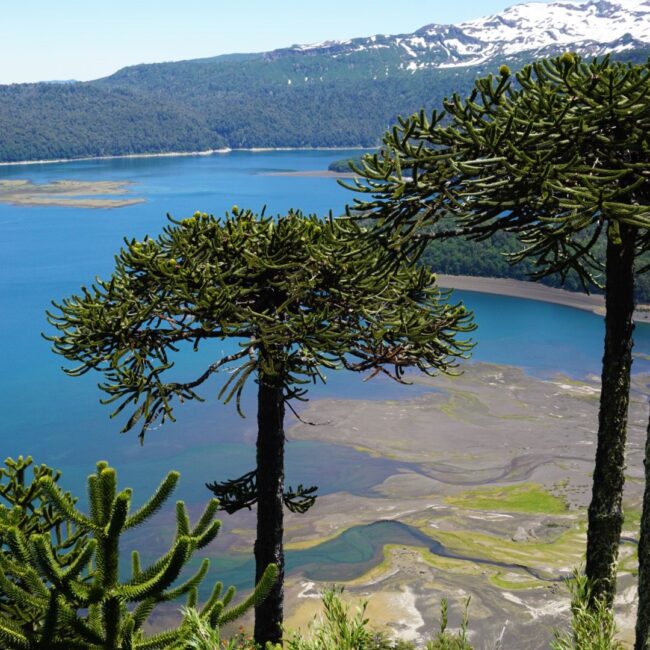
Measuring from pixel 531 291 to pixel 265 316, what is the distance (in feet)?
264

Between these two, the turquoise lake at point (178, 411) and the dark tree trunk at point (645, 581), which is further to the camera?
the turquoise lake at point (178, 411)

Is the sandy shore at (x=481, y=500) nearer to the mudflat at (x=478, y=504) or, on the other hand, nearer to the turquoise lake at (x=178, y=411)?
the mudflat at (x=478, y=504)

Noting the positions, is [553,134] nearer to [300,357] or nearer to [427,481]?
[300,357]

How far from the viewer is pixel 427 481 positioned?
42.3 meters

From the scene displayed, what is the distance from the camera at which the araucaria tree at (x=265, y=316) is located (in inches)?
647

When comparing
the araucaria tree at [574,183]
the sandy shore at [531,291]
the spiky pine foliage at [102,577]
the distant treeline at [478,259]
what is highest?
the araucaria tree at [574,183]

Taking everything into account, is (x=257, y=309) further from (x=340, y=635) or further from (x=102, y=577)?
(x=340, y=635)

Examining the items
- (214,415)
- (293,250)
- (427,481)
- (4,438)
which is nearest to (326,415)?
(214,415)

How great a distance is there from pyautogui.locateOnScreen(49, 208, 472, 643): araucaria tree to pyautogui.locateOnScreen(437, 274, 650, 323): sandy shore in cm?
6825

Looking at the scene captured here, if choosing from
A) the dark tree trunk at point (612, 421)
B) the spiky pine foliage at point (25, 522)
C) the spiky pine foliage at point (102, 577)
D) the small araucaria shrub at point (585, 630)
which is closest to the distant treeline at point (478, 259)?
the dark tree trunk at point (612, 421)

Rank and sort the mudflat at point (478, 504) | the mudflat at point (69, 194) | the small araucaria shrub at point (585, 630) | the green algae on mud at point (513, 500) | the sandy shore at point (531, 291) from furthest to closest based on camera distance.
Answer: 1. the mudflat at point (69, 194)
2. the sandy shore at point (531, 291)
3. the green algae on mud at point (513, 500)
4. the mudflat at point (478, 504)
5. the small araucaria shrub at point (585, 630)

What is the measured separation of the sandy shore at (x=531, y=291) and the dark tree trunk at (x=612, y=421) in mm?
74926

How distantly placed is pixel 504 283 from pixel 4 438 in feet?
201

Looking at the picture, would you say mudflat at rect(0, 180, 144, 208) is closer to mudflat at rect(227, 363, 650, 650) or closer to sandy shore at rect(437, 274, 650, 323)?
sandy shore at rect(437, 274, 650, 323)
